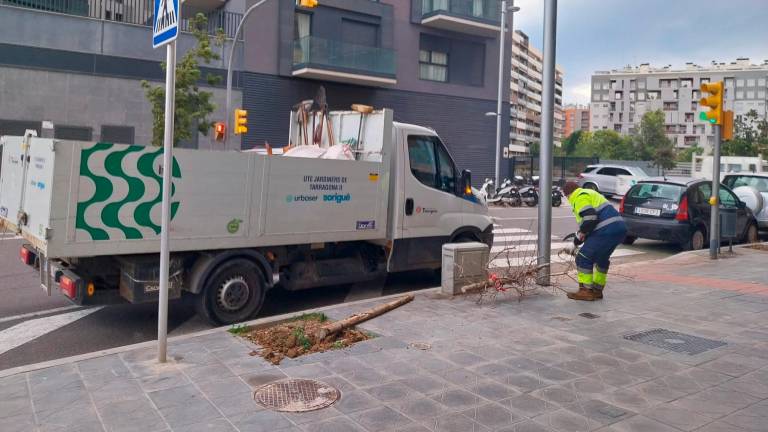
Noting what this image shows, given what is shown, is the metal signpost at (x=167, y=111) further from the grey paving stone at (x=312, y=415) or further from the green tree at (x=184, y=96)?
the green tree at (x=184, y=96)

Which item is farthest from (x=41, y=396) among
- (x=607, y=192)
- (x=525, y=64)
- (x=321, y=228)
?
(x=525, y=64)

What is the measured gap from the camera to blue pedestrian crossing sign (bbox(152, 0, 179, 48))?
16.9 ft

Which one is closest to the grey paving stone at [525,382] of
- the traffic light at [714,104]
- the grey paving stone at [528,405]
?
the grey paving stone at [528,405]

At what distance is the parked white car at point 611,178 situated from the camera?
30328 mm

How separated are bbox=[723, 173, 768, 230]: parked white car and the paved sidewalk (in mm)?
10934

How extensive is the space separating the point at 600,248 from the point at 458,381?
13.1 feet

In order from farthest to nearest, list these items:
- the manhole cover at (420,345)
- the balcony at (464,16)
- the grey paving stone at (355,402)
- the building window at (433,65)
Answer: the building window at (433,65) → the balcony at (464,16) → the manhole cover at (420,345) → the grey paving stone at (355,402)

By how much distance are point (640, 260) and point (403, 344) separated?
8739 mm

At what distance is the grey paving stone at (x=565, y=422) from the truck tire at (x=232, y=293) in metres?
3.94

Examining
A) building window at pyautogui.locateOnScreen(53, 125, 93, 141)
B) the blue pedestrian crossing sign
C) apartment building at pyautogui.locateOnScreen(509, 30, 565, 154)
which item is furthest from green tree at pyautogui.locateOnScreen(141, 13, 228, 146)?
apartment building at pyautogui.locateOnScreen(509, 30, 565, 154)

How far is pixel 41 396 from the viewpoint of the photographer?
4.84 metres

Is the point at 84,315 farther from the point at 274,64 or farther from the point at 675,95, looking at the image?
the point at 675,95

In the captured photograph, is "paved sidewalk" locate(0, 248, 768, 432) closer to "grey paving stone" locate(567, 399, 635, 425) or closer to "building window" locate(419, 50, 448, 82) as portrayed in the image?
"grey paving stone" locate(567, 399, 635, 425)

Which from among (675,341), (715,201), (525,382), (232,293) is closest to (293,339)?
(232,293)
